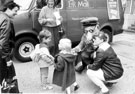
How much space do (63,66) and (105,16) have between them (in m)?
3.80

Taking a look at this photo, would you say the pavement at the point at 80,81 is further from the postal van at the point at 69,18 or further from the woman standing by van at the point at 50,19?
the woman standing by van at the point at 50,19

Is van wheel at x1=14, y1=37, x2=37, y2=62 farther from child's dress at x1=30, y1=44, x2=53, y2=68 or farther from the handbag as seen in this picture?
the handbag

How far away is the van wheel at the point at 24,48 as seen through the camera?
4.75 m

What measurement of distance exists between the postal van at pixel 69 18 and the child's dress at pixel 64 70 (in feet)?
6.79

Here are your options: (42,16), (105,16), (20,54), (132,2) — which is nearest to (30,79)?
(20,54)

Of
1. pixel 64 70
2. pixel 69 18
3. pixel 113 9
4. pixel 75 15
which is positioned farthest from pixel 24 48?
pixel 113 9

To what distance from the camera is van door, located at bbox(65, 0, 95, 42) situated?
5379 mm

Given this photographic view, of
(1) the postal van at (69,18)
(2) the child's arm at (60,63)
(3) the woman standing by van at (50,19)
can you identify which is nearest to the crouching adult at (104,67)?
(2) the child's arm at (60,63)

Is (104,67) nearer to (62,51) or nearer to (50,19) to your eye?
(62,51)

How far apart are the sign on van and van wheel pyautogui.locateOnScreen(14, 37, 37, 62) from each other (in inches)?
122

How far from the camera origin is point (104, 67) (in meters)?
3.19

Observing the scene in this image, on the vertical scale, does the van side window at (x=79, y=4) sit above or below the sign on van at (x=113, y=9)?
above

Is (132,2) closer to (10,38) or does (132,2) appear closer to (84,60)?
(84,60)

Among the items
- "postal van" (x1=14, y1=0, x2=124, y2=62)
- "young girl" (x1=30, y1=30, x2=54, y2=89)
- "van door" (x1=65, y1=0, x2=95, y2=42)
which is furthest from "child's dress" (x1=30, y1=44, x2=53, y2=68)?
"van door" (x1=65, y1=0, x2=95, y2=42)
